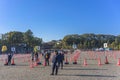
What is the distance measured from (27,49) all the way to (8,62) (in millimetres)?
124442

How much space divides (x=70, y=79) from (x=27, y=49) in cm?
14183

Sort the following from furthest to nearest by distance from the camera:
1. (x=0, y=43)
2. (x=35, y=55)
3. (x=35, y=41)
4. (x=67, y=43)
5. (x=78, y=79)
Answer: (x=67, y=43) → (x=35, y=41) → (x=0, y=43) → (x=35, y=55) → (x=78, y=79)

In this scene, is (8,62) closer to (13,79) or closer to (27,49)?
(13,79)

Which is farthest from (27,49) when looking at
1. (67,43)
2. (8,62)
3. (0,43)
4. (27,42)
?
(8,62)

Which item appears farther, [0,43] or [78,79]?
[0,43]

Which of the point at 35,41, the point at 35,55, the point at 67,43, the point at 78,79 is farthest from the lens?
the point at 67,43

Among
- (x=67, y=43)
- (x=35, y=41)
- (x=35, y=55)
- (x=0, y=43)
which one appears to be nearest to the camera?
(x=35, y=55)

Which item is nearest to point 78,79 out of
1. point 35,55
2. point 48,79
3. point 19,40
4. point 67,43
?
point 48,79

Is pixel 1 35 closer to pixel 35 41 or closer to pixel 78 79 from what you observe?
pixel 35 41

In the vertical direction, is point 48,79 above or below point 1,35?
below

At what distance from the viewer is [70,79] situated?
17.4m

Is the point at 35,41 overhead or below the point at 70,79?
overhead

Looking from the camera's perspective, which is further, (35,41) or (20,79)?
(35,41)

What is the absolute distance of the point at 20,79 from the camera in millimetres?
17562
